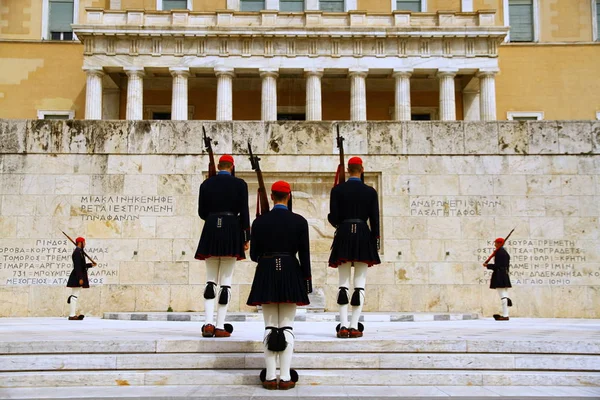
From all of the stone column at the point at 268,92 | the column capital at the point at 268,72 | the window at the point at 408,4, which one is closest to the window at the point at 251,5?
the column capital at the point at 268,72

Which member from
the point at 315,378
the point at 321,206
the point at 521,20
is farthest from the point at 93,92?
the point at 315,378

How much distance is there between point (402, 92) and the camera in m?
41.8

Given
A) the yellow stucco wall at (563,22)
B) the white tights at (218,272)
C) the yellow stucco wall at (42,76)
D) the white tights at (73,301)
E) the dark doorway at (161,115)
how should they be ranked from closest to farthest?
the white tights at (218,272) < the white tights at (73,301) < the yellow stucco wall at (42,76) < the dark doorway at (161,115) < the yellow stucco wall at (563,22)

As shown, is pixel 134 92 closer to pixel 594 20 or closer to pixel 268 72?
pixel 268 72

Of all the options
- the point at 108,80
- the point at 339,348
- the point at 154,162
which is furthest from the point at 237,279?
the point at 108,80

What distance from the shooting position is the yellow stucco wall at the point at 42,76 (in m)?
45.2

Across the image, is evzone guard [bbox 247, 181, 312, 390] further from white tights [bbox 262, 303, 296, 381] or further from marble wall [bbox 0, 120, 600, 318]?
marble wall [bbox 0, 120, 600, 318]

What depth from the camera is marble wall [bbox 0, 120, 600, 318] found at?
628 inches

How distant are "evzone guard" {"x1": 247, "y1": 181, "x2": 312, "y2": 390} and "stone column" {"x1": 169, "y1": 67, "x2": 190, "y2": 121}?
34.5m

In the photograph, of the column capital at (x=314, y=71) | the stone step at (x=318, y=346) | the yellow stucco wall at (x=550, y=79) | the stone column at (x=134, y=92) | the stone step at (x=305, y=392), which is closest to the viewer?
the stone step at (x=305, y=392)

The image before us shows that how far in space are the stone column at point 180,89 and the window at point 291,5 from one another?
8699mm

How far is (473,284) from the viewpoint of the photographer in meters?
16.1

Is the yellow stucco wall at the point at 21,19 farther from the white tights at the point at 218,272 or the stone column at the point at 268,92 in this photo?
the white tights at the point at 218,272

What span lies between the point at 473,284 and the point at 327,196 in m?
4.07
